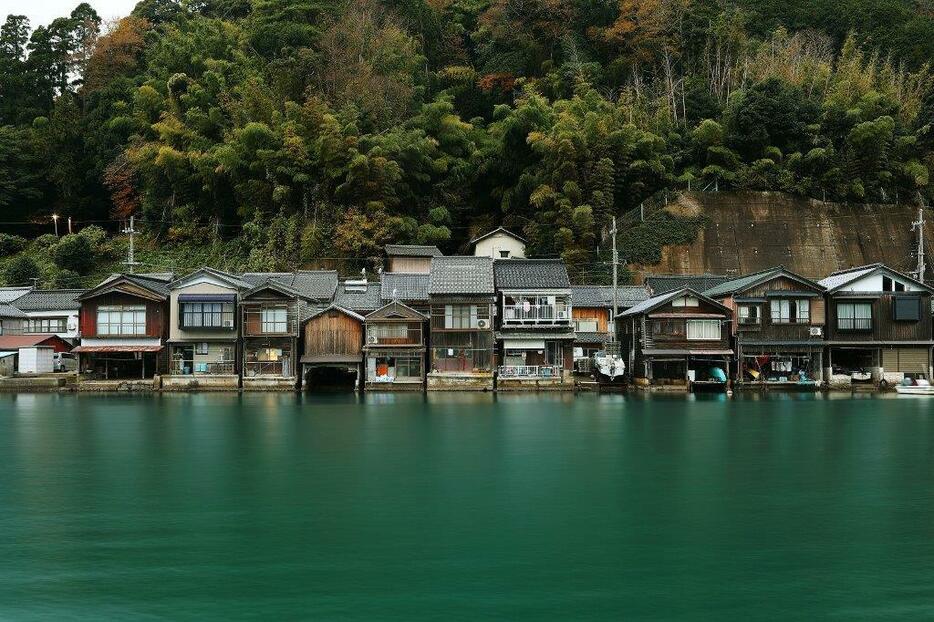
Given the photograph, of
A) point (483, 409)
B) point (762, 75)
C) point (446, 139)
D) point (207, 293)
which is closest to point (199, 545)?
point (483, 409)

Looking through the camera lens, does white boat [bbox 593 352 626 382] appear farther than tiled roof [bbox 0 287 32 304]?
No

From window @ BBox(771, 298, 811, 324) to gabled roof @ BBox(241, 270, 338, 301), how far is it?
76.0 ft

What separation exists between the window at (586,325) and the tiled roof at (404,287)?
8665 millimetres

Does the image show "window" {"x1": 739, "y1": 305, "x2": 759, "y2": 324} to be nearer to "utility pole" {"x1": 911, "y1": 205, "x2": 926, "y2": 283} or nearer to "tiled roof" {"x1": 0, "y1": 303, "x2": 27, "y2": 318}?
"utility pole" {"x1": 911, "y1": 205, "x2": 926, "y2": 283}

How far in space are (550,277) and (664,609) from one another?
3277 cm

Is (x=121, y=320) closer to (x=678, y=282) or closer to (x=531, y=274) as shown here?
(x=531, y=274)

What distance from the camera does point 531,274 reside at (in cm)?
4388

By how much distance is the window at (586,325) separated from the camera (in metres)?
46.9

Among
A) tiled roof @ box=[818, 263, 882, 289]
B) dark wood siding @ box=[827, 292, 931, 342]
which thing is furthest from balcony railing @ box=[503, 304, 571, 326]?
tiled roof @ box=[818, 263, 882, 289]

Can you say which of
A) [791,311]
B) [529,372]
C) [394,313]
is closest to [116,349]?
Result: [394,313]

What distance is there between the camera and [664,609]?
37.8 feet

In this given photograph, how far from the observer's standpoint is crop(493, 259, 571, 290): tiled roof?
142 ft

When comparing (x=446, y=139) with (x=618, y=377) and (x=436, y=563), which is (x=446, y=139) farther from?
(x=436, y=563)

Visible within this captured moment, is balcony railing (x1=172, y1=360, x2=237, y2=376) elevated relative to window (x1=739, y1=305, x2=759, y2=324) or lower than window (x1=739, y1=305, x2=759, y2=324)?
lower
